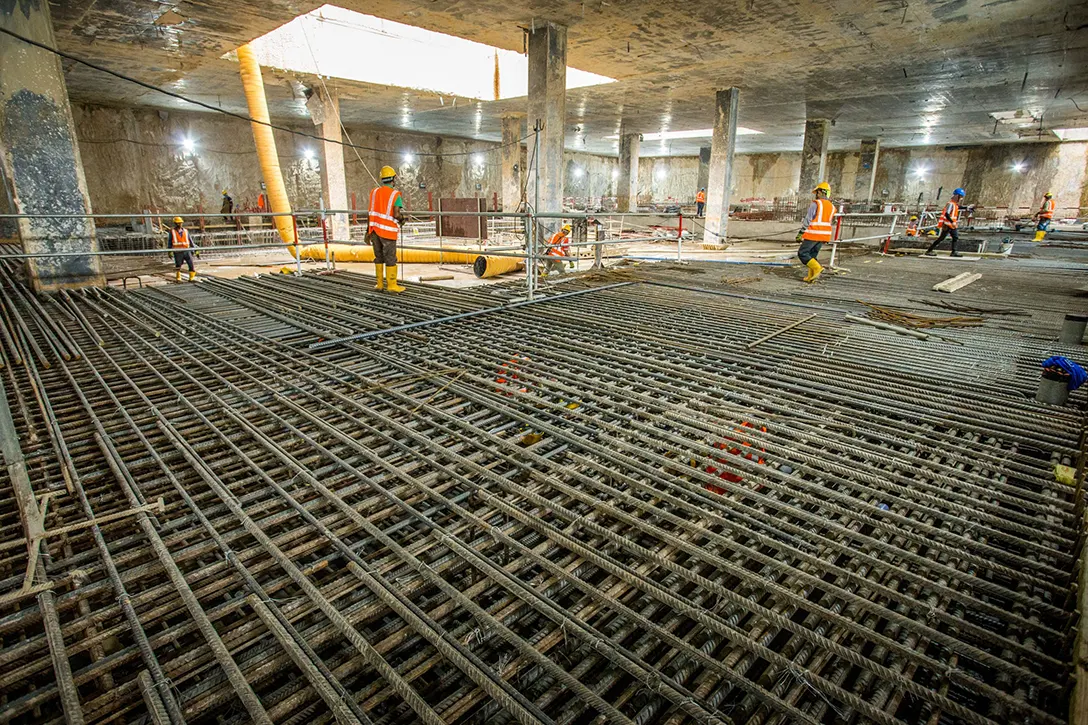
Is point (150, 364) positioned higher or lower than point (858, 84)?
lower

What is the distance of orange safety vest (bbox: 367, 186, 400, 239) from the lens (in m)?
7.22

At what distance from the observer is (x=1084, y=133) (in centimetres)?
2370

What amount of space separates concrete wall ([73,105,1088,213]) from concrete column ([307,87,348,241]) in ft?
20.8

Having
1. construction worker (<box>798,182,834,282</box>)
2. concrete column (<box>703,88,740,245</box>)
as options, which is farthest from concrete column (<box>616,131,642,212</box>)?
construction worker (<box>798,182,834,282</box>)

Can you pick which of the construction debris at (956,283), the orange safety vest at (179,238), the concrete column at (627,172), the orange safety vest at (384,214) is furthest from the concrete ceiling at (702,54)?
the concrete column at (627,172)

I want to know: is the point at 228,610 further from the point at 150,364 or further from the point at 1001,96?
the point at 1001,96

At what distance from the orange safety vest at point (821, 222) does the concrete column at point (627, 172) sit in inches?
642

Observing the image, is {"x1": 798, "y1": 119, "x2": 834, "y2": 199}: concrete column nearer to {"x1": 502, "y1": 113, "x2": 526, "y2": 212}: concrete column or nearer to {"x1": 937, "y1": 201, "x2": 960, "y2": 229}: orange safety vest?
{"x1": 937, "y1": 201, "x2": 960, "y2": 229}: orange safety vest

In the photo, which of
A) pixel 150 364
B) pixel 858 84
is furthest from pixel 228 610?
pixel 858 84

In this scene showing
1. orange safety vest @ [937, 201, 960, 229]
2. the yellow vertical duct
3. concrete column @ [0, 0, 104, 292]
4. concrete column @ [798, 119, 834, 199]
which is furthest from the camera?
concrete column @ [798, 119, 834, 199]

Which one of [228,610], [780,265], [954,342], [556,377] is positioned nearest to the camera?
[228,610]

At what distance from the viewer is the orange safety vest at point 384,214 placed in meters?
7.22

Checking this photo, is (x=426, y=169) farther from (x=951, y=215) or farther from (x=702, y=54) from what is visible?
(x=951, y=215)

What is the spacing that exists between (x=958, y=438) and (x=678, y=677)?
262 centimetres
